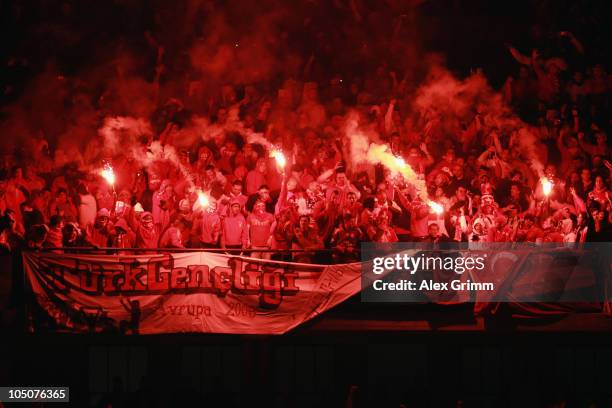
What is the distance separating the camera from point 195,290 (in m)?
11.6

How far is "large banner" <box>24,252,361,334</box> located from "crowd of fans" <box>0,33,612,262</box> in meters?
0.68

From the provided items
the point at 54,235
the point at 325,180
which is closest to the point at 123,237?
the point at 54,235

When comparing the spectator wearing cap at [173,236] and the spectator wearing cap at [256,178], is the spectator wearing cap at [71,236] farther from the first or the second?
the spectator wearing cap at [256,178]

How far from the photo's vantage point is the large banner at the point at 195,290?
38.0 ft

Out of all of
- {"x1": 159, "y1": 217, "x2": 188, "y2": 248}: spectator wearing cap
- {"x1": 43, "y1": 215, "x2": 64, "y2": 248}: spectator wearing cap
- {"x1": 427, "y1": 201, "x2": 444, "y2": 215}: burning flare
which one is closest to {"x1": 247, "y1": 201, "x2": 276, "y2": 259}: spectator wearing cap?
{"x1": 159, "y1": 217, "x2": 188, "y2": 248}: spectator wearing cap

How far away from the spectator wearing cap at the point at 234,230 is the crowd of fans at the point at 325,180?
2 centimetres

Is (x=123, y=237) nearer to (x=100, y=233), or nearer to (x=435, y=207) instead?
(x=100, y=233)

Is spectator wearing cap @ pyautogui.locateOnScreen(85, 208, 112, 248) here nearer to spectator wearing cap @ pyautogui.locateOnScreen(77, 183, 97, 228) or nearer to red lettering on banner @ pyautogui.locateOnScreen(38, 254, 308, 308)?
spectator wearing cap @ pyautogui.locateOnScreen(77, 183, 97, 228)

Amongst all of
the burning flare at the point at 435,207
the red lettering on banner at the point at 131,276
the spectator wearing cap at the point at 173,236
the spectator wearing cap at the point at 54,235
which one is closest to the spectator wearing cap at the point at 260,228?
the spectator wearing cap at the point at 173,236

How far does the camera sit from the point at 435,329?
40.5ft

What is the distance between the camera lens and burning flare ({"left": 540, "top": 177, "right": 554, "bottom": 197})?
13.2 metres

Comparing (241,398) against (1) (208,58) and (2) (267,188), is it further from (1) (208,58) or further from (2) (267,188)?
(1) (208,58)

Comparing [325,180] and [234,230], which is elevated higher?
[325,180]

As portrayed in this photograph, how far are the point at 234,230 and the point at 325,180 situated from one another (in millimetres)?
1899
